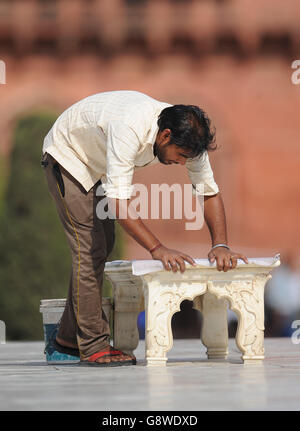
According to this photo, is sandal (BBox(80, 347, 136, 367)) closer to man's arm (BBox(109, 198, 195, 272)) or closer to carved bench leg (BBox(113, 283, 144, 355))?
carved bench leg (BBox(113, 283, 144, 355))

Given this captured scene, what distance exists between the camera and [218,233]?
455 cm

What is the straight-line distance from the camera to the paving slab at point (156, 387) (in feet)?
8.54

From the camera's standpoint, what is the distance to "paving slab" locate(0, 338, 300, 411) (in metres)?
2.60

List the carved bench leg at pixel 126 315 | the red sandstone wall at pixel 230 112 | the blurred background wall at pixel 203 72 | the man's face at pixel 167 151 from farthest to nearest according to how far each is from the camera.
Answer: the blurred background wall at pixel 203 72, the red sandstone wall at pixel 230 112, the carved bench leg at pixel 126 315, the man's face at pixel 167 151

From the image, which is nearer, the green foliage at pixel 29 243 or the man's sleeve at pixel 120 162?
the man's sleeve at pixel 120 162

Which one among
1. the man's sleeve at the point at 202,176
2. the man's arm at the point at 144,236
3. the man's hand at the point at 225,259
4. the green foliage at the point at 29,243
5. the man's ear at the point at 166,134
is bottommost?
the green foliage at the point at 29,243

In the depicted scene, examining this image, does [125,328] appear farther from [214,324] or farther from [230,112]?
[230,112]

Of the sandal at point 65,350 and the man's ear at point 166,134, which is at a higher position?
the man's ear at point 166,134

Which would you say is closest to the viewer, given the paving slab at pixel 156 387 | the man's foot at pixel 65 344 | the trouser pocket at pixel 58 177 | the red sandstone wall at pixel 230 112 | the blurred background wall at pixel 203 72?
the paving slab at pixel 156 387

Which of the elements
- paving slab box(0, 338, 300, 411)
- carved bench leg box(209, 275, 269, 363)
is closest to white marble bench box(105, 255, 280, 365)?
carved bench leg box(209, 275, 269, 363)

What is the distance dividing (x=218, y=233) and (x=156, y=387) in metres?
1.54

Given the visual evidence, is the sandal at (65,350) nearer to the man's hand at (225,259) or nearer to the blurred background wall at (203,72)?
the man's hand at (225,259)

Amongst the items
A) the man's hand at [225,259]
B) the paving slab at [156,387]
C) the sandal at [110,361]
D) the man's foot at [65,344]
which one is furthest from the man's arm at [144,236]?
the man's foot at [65,344]

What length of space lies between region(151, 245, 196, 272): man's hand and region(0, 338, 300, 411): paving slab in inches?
17.9
